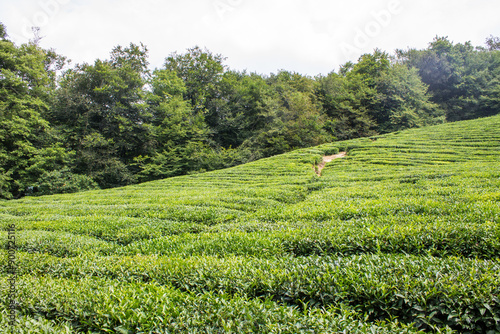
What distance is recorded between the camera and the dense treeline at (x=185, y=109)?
2427cm

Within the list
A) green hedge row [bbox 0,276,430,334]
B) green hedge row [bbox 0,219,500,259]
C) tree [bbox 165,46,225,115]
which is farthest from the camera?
tree [bbox 165,46,225,115]

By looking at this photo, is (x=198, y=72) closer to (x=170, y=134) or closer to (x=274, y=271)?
(x=170, y=134)

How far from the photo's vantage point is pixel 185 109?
34719mm

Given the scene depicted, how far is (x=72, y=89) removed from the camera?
2953 cm

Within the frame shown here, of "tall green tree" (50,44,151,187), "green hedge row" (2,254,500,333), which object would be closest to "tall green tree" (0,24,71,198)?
"tall green tree" (50,44,151,187)

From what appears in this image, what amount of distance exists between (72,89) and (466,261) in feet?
119

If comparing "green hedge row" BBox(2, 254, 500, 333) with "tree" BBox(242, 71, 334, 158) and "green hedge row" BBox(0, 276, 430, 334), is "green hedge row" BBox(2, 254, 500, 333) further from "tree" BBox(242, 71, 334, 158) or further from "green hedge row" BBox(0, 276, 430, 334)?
"tree" BBox(242, 71, 334, 158)

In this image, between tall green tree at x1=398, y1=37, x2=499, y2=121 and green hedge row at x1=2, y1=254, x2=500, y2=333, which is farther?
tall green tree at x1=398, y1=37, x2=499, y2=121

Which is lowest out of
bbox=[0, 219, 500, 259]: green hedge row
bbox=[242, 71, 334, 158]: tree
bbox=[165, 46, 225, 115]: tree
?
bbox=[0, 219, 500, 259]: green hedge row

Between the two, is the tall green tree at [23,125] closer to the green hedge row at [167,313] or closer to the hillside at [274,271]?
the hillside at [274,271]

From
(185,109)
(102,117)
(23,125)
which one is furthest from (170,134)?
(23,125)

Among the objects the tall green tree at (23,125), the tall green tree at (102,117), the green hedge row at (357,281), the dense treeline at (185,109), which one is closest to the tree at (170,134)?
the dense treeline at (185,109)

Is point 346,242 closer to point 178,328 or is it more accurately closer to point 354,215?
point 354,215

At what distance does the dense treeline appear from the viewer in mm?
24266
